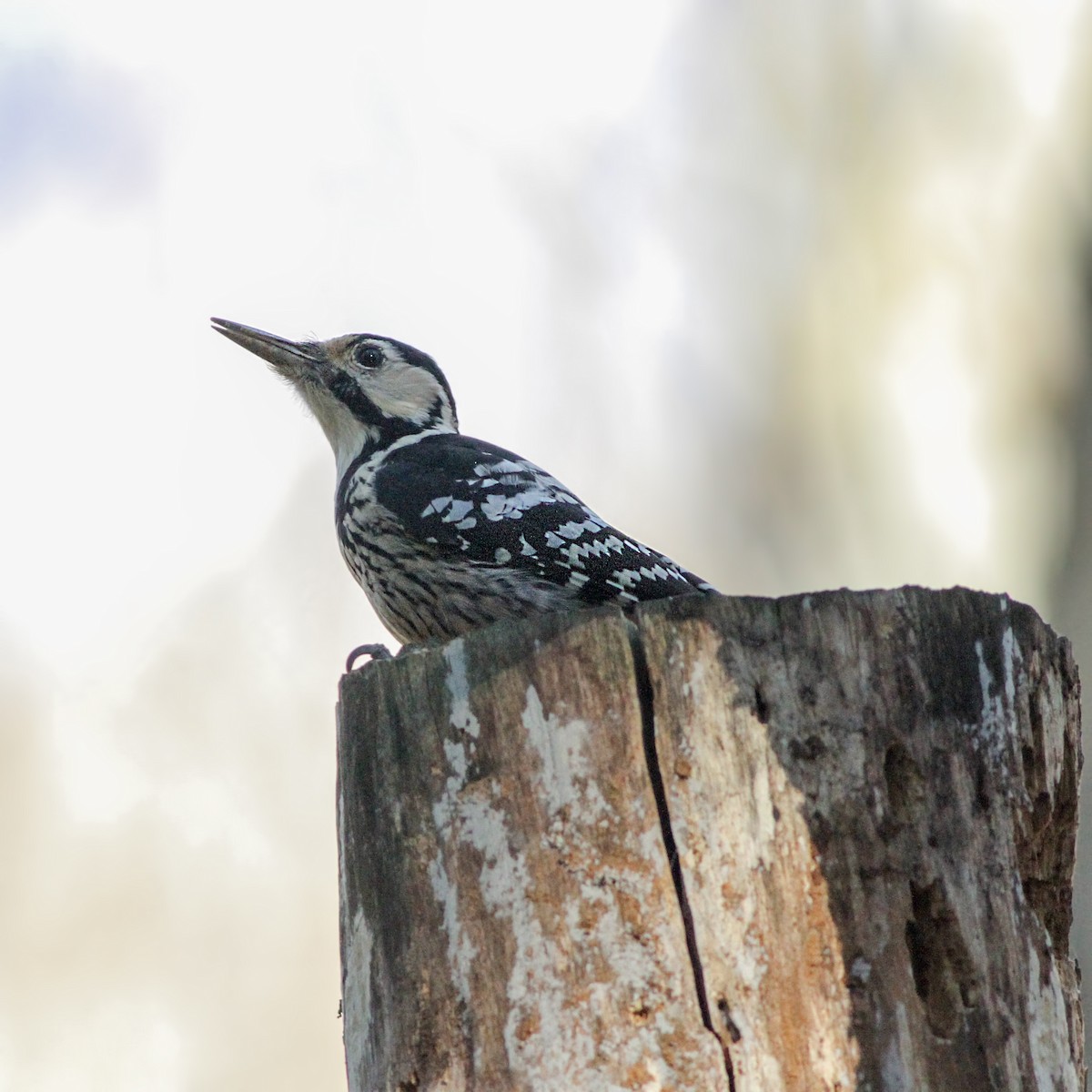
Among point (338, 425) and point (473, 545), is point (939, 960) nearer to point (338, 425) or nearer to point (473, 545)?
point (473, 545)

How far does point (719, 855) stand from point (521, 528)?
187 centimetres

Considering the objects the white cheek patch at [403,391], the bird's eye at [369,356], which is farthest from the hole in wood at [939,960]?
the bird's eye at [369,356]

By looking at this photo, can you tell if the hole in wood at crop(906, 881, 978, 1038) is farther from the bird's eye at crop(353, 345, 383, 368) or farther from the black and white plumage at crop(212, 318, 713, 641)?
the bird's eye at crop(353, 345, 383, 368)

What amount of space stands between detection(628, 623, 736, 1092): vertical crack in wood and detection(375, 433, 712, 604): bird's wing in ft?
4.95

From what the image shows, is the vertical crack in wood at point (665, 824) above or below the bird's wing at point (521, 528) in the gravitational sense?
below

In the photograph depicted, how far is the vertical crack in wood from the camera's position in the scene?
7.16ft

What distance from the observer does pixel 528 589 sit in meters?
3.92

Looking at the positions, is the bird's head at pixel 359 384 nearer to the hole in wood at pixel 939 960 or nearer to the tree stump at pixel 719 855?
the tree stump at pixel 719 855

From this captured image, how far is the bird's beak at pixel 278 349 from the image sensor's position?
5.32 m

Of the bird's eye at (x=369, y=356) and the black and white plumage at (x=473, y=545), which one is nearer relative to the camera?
the black and white plumage at (x=473, y=545)

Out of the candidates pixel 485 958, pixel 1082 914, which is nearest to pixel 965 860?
pixel 485 958

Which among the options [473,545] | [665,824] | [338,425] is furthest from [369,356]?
[665,824]

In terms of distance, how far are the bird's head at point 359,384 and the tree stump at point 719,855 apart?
9.56ft

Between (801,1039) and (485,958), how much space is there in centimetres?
50
